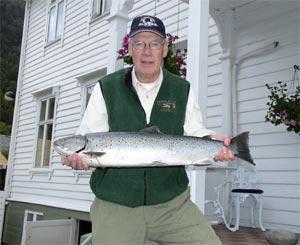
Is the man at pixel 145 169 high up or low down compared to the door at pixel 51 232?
up

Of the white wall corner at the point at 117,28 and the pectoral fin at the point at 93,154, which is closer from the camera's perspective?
the pectoral fin at the point at 93,154

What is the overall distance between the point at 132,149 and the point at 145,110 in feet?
1.12

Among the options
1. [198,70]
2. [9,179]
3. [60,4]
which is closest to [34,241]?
[198,70]

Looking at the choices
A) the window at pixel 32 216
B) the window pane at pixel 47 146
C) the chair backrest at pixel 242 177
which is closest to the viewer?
the chair backrest at pixel 242 177

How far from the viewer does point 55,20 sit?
11.2m

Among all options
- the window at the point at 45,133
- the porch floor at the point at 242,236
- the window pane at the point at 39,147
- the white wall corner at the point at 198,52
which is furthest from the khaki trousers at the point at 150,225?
the window pane at the point at 39,147

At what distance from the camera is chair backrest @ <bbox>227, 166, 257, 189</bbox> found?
5309mm

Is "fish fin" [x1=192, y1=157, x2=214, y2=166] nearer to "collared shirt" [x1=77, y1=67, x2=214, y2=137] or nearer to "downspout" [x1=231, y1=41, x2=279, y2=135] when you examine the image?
"collared shirt" [x1=77, y1=67, x2=214, y2=137]

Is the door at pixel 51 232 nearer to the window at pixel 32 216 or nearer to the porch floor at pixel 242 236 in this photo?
the window at pixel 32 216

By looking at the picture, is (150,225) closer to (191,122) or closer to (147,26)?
(191,122)

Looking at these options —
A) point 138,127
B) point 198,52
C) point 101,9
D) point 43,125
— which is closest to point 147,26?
point 138,127

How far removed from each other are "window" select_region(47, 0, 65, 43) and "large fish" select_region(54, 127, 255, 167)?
941 cm

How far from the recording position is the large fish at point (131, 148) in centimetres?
200

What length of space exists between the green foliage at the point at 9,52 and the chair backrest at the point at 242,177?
25126mm
